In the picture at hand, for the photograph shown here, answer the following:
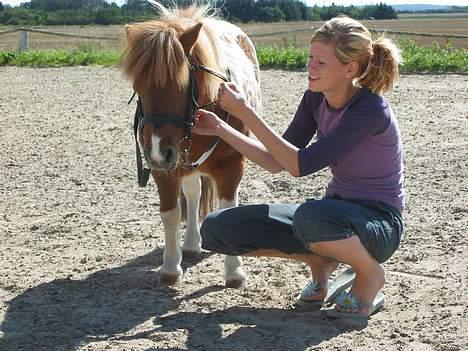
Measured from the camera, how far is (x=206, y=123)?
365cm

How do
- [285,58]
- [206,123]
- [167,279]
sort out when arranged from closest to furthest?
1. [206,123]
2. [167,279]
3. [285,58]

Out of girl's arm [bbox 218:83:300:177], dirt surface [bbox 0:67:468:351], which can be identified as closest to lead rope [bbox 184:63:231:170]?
girl's arm [bbox 218:83:300:177]

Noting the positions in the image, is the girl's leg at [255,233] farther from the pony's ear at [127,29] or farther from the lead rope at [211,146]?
the pony's ear at [127,29]

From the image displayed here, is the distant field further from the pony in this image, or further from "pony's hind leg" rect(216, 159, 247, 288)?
"pony's hind leg" rect(216, 159, 247, 288)

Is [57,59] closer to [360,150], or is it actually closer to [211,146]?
[211,146]

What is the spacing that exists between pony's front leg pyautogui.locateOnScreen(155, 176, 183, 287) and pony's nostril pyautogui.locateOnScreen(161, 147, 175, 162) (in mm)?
676

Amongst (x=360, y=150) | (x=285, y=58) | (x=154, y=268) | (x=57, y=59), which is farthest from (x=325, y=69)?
(x=57, y=59)

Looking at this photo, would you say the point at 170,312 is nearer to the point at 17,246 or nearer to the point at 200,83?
the point at 200,83

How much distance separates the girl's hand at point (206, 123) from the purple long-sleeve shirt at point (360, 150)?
42 centimetres

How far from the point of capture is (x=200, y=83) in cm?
402

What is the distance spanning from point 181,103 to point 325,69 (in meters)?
0.71

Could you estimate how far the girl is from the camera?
3.43 meters

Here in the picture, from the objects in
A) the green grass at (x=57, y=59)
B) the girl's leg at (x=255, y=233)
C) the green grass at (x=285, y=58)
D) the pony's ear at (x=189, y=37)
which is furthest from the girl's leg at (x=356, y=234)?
the green grass at (x=57, y=59)

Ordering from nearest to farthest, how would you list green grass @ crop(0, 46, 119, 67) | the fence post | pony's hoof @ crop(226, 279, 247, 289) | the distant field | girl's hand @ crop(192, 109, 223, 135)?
girl's hand @ crop(192, 109, 223, 135) < pony's hoof @ crop(226, 279, 247, 289) < green grass @ crop(0, 46, 119, 67) < the fence post < the distant field
